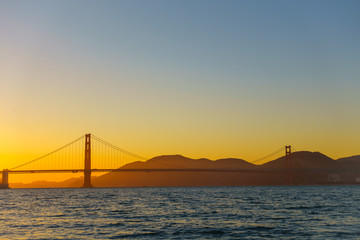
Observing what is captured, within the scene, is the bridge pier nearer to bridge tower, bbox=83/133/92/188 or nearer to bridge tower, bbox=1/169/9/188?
bridge tower, bbox=1/169/9/188

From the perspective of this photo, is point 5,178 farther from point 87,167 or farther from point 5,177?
point 87,167

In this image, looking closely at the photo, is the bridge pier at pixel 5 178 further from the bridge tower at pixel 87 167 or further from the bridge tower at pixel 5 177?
the bridge tower at pixel 87 167

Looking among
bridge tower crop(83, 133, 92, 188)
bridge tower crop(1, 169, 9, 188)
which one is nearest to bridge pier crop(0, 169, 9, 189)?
bridge tower crop(1, 169, 9, 188)

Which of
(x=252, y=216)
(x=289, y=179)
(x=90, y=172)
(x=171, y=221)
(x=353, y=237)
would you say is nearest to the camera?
(x=353, y=237)

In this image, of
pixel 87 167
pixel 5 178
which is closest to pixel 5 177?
pixel 5 178

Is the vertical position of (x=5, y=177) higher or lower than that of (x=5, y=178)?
higher

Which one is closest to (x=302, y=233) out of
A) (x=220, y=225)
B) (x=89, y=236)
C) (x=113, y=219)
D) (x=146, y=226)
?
(x=220, y=225)

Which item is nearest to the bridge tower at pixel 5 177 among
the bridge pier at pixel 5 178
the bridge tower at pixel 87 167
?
the bridge pier at pixel 5 178

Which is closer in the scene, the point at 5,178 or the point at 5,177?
the point at 5,177

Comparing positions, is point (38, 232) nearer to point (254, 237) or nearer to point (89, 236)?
point (89, 236)

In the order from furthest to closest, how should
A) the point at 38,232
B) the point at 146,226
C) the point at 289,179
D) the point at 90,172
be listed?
1. the point at 289,179
2. the point at 90,172
3. the point at 146,226
4. the point at 38,232

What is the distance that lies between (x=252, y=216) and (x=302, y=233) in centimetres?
1007

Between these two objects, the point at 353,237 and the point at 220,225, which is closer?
the point at 353,237

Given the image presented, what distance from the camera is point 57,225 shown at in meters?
30.6
